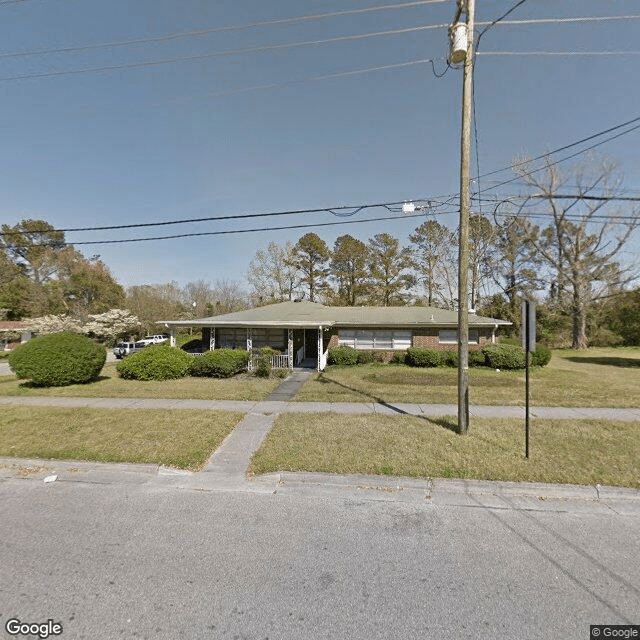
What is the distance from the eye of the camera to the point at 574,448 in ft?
18.9

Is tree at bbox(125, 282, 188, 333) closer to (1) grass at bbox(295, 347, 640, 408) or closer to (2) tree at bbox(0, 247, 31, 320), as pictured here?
(2) tree at bbox(0, 247, 31, 320)

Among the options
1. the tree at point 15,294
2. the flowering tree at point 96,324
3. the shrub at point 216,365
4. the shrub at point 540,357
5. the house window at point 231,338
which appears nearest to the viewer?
the shrub at point 216,365

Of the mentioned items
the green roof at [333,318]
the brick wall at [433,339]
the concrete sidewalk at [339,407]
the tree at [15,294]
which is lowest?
the concrete sidewalk at [339,407]

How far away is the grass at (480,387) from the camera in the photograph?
30.7 ft

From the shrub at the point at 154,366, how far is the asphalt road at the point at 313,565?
27.8ft

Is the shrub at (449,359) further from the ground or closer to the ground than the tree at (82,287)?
closer to the ground

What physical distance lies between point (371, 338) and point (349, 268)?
19.7 m

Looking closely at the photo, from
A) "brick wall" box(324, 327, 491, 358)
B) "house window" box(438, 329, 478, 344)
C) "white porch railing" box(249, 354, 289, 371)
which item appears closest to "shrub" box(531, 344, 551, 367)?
"brick wall" box(324, 327, 491, 358)

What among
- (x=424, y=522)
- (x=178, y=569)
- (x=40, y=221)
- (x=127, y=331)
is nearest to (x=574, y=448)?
(x=424, y=522)

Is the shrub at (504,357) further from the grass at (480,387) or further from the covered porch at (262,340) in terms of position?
the covered porch at (262,340)

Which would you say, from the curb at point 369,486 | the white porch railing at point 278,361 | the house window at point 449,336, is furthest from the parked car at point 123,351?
the curb at point 369,486

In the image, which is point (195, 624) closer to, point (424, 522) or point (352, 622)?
point (352, 622)

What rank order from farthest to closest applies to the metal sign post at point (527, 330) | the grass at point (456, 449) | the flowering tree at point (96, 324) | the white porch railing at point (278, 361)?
the flowering tree at point (96, 324), the white porch railing at point (278, 361), the metal sign post at point (527, 330), the grass at point (456, 449)

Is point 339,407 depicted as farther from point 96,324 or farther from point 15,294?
point 15,294
